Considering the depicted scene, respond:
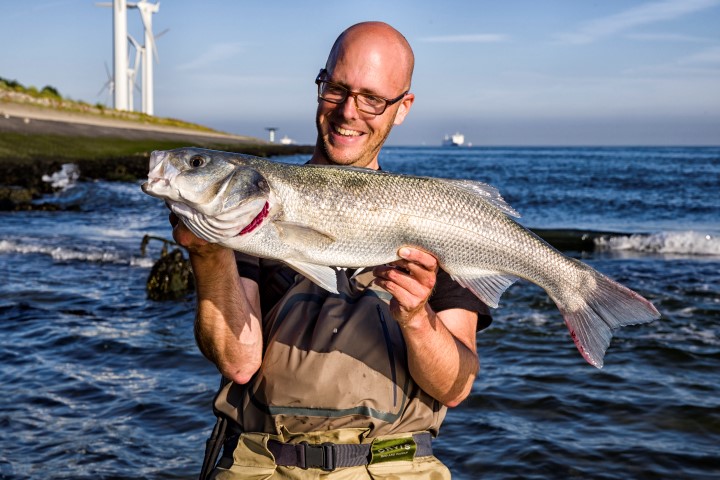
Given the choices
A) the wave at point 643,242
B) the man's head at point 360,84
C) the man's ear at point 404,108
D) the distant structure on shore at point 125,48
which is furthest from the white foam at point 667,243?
the distant structure on shore at point 125,48

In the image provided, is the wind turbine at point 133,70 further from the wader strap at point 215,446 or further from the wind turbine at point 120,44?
the wader strap at point 215,446

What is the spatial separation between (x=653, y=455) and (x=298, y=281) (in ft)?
13.8

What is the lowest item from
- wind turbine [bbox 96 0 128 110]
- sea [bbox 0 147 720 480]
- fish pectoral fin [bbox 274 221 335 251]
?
sea [bbox 0 147 720 480]

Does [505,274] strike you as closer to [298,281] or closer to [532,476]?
[298,281]

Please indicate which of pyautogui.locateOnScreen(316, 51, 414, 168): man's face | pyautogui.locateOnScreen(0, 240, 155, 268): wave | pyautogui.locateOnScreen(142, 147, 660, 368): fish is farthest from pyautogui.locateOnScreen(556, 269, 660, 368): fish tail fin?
pyautogui.locateOnScreen(0, 240, 155, 268): wave

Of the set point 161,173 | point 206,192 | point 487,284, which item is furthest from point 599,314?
point 161,173

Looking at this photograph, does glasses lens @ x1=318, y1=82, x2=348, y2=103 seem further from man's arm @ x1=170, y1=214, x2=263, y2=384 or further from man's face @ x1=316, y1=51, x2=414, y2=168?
man's arm @ x1=170, y1=214, x2=263, y2=384

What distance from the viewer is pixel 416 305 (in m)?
3.45

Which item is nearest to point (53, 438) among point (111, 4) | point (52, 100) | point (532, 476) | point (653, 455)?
point (532, 476)

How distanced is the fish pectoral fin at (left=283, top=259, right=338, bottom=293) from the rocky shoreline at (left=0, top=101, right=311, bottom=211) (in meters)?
22.8

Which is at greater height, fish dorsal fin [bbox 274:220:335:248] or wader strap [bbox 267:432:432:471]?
fish dorsal fin [bbox 274:220:335:248]

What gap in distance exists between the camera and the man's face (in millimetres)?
4148

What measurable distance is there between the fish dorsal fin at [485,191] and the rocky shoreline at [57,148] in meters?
22.9

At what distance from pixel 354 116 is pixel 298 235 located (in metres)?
1.02
